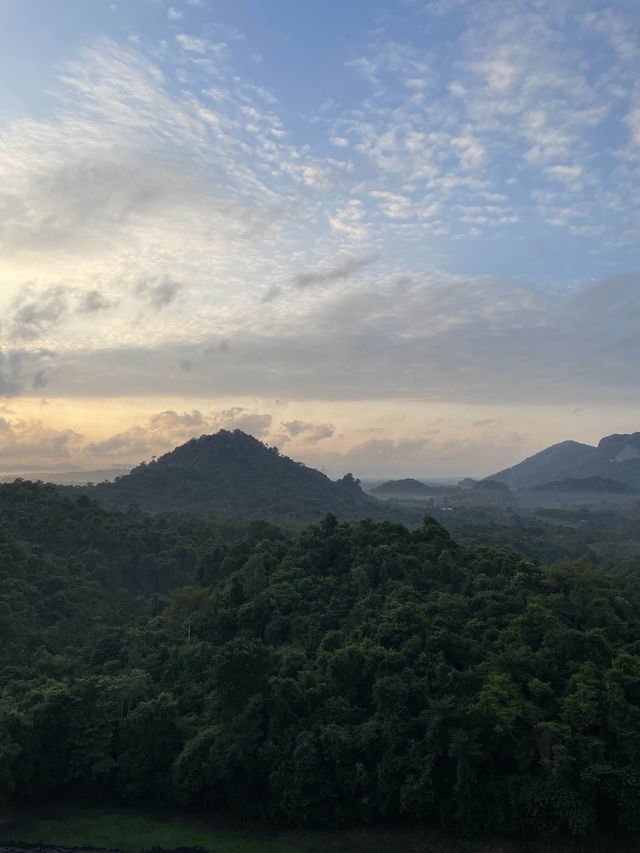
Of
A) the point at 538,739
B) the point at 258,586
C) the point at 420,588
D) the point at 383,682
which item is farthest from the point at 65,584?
the point at 538,739

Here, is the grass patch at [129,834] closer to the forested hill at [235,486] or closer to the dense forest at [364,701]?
the dense forest at [364,701]

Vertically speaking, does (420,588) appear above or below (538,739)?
above

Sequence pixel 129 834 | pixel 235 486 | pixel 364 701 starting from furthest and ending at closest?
pixel 235 486 < pixel 364 701 < pixel 129 834

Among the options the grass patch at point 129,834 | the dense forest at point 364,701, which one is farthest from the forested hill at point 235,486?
the grass patch at point 129,834

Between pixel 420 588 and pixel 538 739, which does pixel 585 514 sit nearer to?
pixel 420 588

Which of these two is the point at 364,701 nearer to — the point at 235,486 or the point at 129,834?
the point at 129,834

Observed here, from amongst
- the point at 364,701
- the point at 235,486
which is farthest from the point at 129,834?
the point at 235,486

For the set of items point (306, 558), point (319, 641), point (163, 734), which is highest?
point (306, 558)

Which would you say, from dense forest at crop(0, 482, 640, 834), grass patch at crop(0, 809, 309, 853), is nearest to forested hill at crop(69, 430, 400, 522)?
dense forest at crop(0, 482, 640, 834)
